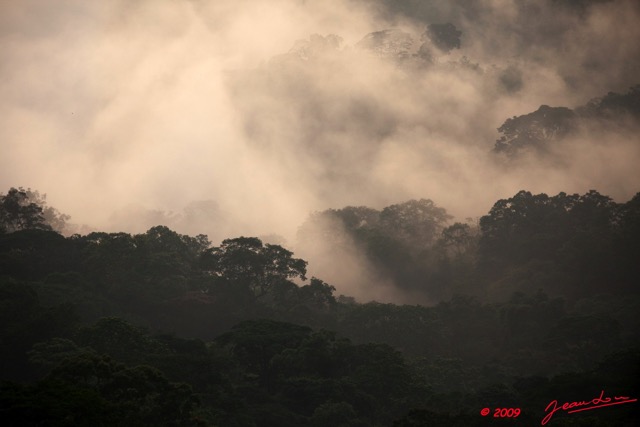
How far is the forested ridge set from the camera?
41000 mm

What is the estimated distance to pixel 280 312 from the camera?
77.6 m

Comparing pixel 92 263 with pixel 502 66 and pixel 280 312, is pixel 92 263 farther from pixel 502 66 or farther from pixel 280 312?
pixel 502 66

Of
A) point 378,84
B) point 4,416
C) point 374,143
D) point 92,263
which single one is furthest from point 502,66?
point 4,416
